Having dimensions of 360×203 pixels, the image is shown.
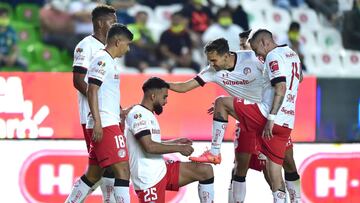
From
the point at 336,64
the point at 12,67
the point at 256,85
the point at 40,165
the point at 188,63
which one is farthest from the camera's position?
the point at 336,64

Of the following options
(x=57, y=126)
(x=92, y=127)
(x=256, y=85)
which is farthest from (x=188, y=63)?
(x=92, y=127)

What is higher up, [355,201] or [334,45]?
[334,45]

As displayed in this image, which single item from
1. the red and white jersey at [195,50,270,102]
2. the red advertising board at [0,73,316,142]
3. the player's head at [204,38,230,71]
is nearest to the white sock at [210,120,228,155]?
the red and white jersey at [195,50,270,102]

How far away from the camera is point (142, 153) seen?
25.7 feet

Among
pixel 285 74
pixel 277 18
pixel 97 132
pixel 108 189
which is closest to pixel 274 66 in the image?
pixel 285 74

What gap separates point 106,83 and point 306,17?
7.35m

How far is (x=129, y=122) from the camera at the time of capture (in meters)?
7.79

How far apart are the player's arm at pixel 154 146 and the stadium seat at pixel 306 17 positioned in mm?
7030

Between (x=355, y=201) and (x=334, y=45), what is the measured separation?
14.9 feet

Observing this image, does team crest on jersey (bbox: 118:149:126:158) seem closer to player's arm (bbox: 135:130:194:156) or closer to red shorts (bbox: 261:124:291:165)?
player's arm (bbox: 135:130:194:156)

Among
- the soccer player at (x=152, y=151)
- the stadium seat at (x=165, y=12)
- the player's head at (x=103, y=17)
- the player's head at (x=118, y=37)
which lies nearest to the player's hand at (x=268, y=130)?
the soccer player at (x=152, y=151)

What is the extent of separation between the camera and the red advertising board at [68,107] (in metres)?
9.84

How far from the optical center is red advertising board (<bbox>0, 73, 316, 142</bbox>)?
32.3 feet

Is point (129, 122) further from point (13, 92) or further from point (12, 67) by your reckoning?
point (12, 67)
